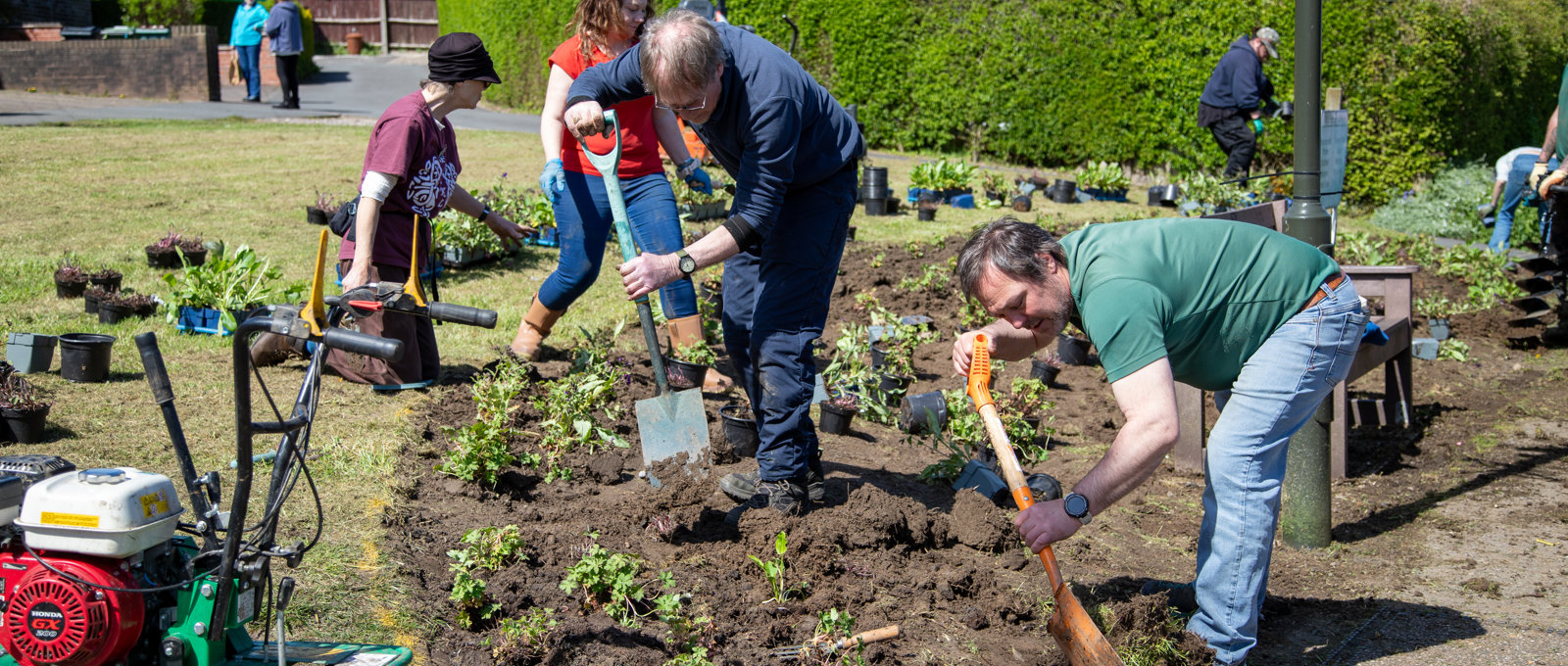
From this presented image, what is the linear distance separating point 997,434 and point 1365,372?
118 inches

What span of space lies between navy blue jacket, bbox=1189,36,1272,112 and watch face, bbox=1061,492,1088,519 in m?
9.76

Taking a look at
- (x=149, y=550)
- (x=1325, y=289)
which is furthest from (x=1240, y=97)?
(x=149, y=550)

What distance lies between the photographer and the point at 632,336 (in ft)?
21.2

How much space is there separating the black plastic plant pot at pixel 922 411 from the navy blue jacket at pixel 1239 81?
7.69 metres

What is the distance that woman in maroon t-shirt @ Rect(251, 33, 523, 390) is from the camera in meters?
4.67

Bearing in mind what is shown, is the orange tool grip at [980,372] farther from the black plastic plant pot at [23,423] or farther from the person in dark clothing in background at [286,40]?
the person in dark clothing in background at [286,40]

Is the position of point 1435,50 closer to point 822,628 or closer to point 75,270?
point 822,628

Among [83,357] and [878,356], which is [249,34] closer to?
[83,357]

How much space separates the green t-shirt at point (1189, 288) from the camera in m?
2.64

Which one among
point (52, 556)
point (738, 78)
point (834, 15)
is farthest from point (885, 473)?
point (834, 15)

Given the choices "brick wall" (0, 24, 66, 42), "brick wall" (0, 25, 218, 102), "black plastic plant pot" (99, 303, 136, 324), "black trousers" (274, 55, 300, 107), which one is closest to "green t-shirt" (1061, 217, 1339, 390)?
"black plastic plant pot" (99, 303, 136, 324)

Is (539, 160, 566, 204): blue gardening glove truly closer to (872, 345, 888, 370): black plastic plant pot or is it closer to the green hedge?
(872, 345, 888, 370): black plastic plant pot

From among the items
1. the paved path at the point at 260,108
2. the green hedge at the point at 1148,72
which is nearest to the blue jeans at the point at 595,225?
the green hedge at the point at 1148,72

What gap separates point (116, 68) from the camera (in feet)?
56.7
